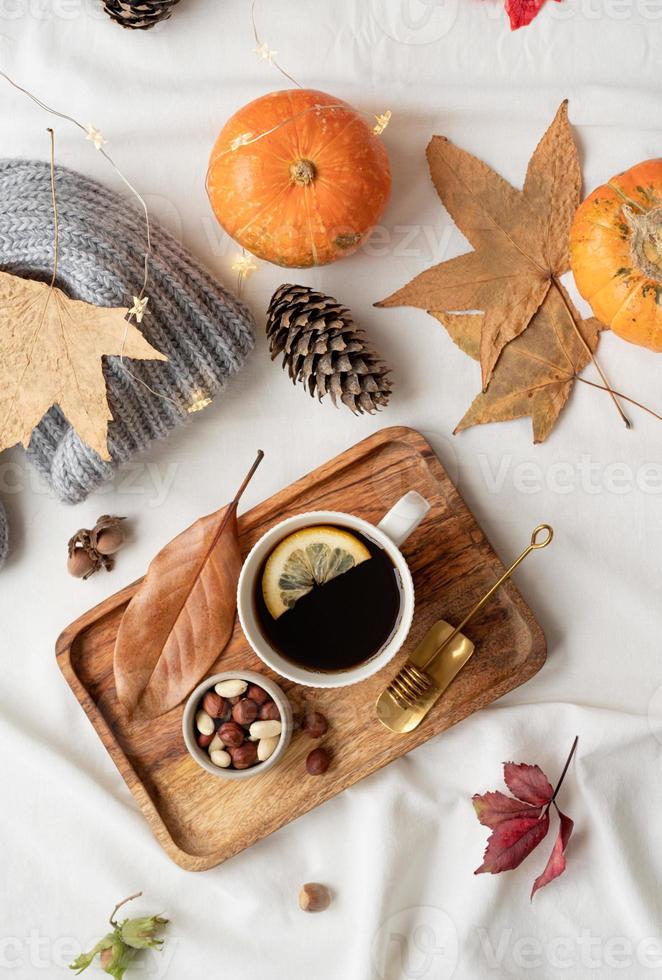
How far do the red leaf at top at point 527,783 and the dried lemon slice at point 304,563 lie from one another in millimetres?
299

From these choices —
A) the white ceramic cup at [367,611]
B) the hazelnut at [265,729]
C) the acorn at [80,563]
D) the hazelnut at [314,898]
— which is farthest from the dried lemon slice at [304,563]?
the hazelnut at [314,898]

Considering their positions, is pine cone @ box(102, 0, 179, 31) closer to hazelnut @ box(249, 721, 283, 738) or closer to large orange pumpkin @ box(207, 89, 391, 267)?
large orange pumpkin @ box(207, 89, 391, 267)

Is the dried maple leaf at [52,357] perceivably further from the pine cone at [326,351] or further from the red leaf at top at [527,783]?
the red leaf at top at [527,783]

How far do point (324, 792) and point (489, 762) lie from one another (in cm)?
18

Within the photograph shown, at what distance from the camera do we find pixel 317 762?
3.03ft

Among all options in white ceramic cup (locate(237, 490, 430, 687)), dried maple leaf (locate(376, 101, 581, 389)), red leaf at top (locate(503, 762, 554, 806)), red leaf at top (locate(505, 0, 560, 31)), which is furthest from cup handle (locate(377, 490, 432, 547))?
red leaf at top (locate(505, 0, 560, 31))

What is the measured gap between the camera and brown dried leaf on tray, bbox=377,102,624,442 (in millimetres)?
964

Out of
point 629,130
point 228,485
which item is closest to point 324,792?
point 228,485

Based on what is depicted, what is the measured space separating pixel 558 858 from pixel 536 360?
530 mm

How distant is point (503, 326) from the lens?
37.9 inches

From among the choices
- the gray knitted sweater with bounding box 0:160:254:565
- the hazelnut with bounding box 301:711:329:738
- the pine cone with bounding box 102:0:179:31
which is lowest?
the hazelnut with bounding box 301:711:329:738

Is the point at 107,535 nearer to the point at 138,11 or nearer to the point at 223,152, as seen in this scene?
the point at 223,152

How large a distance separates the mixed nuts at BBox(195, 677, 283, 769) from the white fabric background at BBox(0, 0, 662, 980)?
0.14 meters

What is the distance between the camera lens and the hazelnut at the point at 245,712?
900 millimetres
